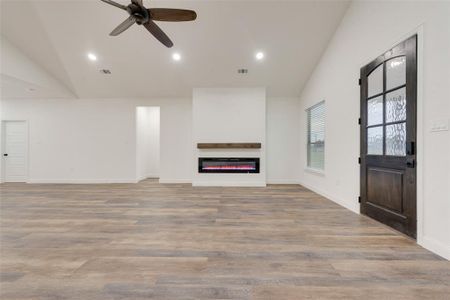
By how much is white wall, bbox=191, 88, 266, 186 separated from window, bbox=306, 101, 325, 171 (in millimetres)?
1299

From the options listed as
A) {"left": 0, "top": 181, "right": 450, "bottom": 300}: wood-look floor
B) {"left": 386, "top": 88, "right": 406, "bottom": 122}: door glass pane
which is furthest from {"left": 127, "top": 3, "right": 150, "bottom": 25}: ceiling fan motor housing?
{"left": 386, "top": 88, "right": 406, "bottom": 122}: door glass pane

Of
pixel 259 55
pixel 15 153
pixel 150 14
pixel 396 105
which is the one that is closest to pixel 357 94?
pixel 396 105

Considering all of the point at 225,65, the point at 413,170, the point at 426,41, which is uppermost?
the point at 225,65

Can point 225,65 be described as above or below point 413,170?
above

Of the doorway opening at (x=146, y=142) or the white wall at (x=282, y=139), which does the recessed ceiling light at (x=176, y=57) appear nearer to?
the doorway opening at (x=146, y=142)

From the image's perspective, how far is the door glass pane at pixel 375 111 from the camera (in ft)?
10.7

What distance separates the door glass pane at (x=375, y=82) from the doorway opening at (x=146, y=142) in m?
6.38

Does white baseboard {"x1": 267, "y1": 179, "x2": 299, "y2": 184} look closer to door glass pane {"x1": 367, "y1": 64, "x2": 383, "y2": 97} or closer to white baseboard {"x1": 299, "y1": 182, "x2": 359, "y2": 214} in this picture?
white baseboard {"x1": 299, "y1": 182, "x2": 359, "y2": 214}

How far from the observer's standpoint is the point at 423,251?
2.32m

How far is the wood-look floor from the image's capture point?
1.72m

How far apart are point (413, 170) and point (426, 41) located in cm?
144

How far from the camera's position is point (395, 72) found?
2.95 meters

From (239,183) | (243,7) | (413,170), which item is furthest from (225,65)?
(413,170)

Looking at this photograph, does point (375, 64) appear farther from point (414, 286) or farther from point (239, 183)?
point (239, 183)
